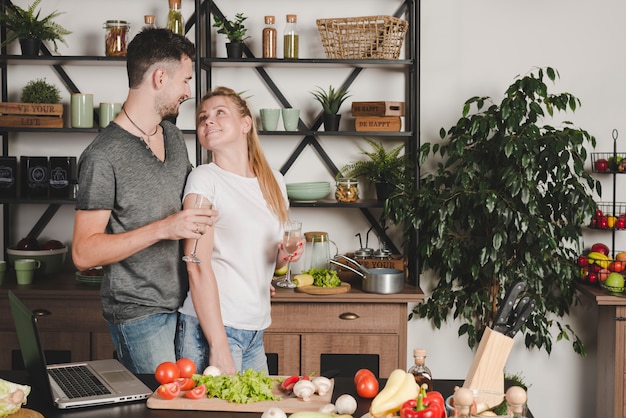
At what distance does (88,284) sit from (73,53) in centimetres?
133

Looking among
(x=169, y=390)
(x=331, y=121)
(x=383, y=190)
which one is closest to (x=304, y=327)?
(x=383, y=190)

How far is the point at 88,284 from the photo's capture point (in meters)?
3.80

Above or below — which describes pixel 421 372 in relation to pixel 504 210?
below

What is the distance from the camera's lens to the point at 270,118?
3941 mm

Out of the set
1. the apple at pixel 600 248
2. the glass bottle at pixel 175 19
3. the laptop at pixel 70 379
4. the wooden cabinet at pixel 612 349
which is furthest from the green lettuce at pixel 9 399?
the apple at pixel 600 248

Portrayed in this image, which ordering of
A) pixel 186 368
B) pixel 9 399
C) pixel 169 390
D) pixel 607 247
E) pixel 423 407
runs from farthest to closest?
1. pixel 607 247
2. pixel 186 368
3. pixel 169 390
4. pixel 9 399
5. pixel 423 407

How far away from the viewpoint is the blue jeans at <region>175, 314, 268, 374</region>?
2.39m

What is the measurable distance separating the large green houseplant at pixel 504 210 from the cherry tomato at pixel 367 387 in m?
1.80

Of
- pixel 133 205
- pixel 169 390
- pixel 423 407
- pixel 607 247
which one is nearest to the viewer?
pixel 423 407

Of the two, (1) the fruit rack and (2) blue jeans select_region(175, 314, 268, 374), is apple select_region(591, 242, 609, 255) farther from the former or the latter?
(2) blue jeans select_region(175, 314, 268, 374)

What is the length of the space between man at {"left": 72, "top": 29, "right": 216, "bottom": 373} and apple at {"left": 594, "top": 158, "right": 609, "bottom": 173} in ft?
8.16

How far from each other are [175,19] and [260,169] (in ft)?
5.27

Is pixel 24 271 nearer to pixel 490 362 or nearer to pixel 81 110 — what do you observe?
pixel 81 110

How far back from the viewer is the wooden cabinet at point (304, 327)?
3689 mm
